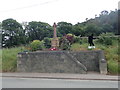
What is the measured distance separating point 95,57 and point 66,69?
9.08 ft

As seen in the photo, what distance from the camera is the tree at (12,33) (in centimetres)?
3903

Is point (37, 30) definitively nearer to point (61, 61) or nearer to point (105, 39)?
point (105, 39)

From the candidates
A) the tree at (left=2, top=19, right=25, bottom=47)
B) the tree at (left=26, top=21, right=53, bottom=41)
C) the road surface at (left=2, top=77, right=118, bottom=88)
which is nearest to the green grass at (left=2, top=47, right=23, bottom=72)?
the road surface at (left=2, top=77, right=118, bottom=88)

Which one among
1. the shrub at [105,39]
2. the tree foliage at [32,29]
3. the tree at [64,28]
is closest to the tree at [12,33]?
the tree foliage at [32,29]

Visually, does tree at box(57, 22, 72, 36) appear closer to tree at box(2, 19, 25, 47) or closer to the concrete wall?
tree at box(2, 19, 25, 47)

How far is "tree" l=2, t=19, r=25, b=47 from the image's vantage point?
3903 cm

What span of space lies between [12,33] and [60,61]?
29.0 meters

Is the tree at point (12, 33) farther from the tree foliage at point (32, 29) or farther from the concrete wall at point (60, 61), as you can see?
the concrete wall at point (60, 61)

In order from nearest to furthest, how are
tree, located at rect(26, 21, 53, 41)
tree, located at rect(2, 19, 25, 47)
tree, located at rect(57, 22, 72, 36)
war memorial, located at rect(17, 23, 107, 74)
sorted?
war memorial, located at rect(17, 23, 107, 74) < tree, located at rect(57, 22, 72, 36) < tree, located at rect(2, 19, 25, 47) < tree, located at rect(26, 21, 53, 41)

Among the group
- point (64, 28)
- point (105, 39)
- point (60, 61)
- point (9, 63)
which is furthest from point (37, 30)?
point (60, 61)

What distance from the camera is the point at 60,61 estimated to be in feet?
45.8

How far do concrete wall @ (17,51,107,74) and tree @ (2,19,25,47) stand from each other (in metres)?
24.7

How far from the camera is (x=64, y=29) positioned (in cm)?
3947

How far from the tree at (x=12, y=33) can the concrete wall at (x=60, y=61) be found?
971 inches
